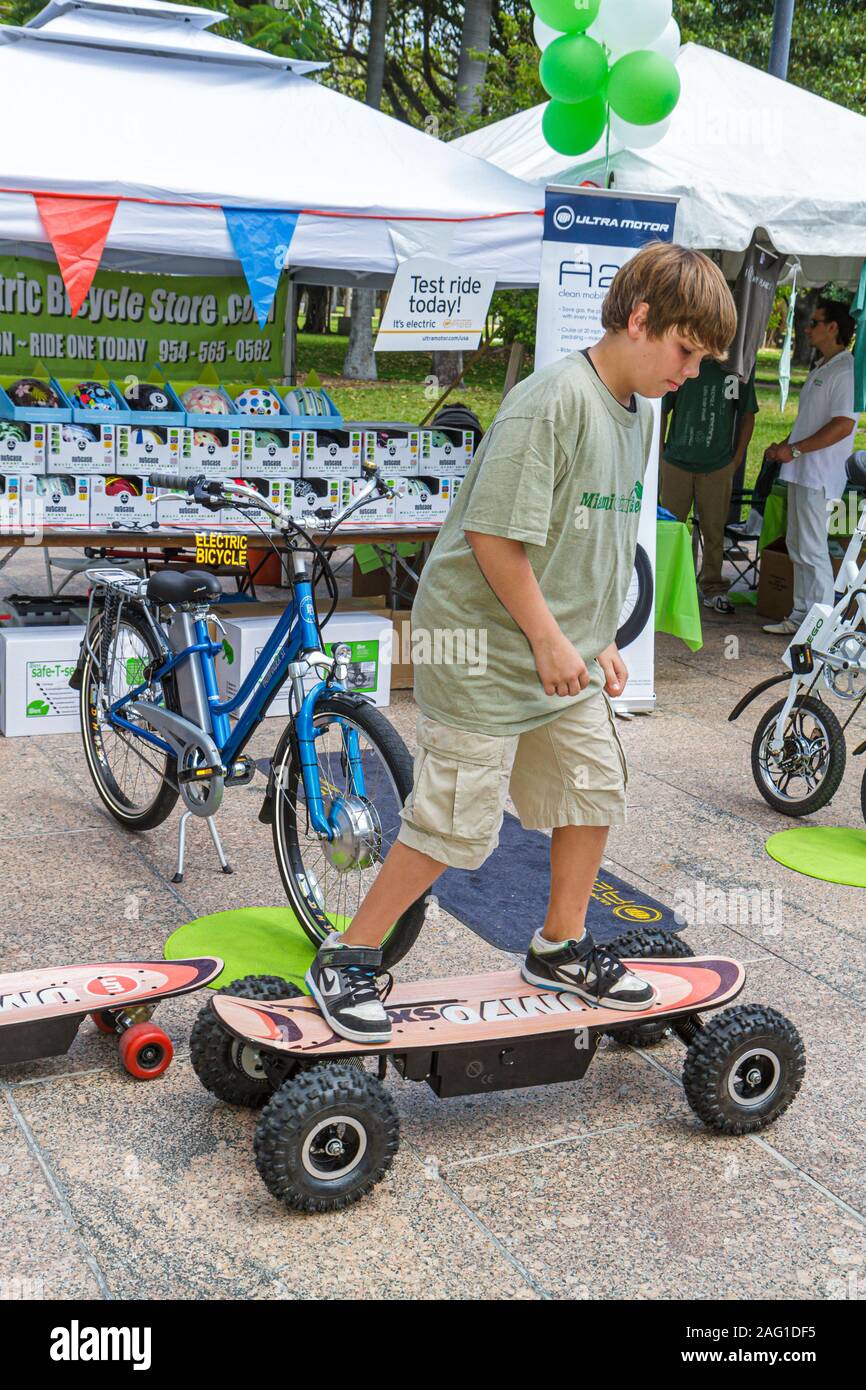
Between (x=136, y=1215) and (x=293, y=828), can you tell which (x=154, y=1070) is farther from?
(x=293, y=828)

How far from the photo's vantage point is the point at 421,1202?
2916 millimetres

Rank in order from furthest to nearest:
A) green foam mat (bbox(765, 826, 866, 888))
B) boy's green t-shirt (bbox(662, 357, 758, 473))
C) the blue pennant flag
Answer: boy's green t-shirt (bbox(662, 357, 758, 473))
the blue pennant flag
green foam mat (bbox(765, 826, 866, 888))

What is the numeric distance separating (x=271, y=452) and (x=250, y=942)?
3.23 meters

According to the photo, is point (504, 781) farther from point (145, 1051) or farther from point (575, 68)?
point (575, 68)

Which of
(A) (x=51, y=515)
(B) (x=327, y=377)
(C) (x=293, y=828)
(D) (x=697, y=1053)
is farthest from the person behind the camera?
(B) (x=327, y=377)

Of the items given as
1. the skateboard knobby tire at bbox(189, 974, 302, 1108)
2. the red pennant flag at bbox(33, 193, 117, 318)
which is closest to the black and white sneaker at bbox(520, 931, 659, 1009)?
the skateboard knobby tire at bbox(189, 974, 302, 1108)

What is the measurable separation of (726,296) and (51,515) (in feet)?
13.6

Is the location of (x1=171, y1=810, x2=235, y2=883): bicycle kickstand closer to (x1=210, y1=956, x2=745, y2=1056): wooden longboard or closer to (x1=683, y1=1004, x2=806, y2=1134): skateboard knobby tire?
(x1=210, y1=956, x2=745, y2=1056): wooden longboard

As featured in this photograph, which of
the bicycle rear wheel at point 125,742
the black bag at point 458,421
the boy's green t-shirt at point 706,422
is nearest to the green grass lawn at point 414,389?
the boy's green t-shirt at point 706,422

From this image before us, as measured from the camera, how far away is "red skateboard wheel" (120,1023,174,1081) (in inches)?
129

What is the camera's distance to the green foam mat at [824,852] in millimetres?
4973

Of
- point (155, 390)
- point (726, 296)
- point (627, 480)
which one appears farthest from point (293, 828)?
point (155, 390)

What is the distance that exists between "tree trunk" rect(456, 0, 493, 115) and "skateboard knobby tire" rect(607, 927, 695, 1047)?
19.4m

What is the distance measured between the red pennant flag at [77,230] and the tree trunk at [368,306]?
17.2 metres
